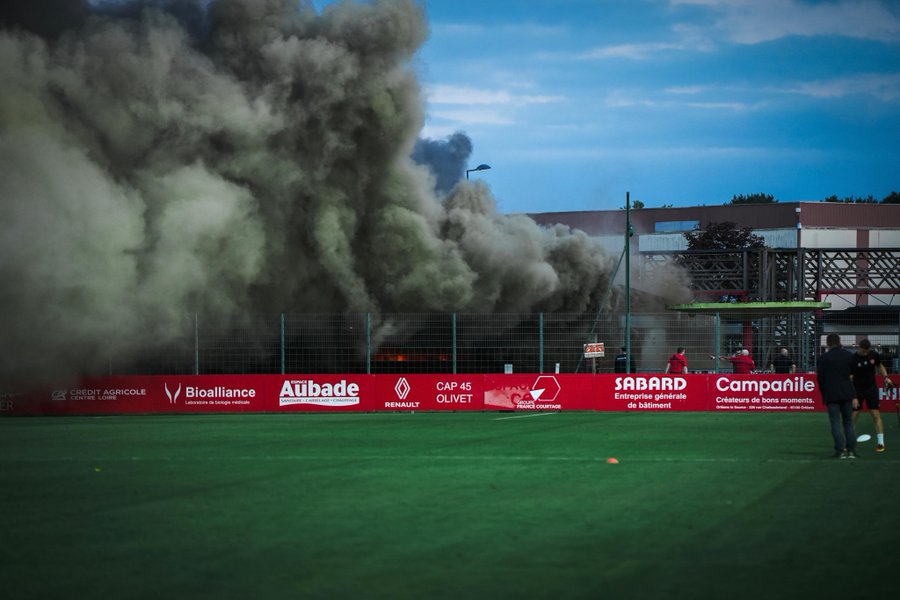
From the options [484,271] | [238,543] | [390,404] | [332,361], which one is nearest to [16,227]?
[332,361]

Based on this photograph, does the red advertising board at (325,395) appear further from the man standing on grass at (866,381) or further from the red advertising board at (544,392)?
the man standing on grass at (866,381)

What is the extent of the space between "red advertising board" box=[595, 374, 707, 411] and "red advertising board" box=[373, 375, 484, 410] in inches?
135

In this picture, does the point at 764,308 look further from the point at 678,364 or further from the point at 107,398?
the point at 107,398

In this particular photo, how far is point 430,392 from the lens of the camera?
103 feet

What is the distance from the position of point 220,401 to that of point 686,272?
3559 centimetres

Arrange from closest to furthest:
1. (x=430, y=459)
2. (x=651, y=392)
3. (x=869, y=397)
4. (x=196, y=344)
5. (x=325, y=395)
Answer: (x=430, y=459) → (x=869, y=397) → (x=651, y=392) → (x=325, y=395) → (x=196, y=344)

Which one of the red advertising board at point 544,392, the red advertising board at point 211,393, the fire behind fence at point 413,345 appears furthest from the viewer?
the fire behind fence at point 413,345

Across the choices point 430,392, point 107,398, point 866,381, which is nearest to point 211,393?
point 107,398

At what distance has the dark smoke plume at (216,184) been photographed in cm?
3634

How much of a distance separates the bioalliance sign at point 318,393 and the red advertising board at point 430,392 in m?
0.71

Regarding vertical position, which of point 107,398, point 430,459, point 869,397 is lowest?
point 430,459

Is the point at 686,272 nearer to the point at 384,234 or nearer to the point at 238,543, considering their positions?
the point at 384,234

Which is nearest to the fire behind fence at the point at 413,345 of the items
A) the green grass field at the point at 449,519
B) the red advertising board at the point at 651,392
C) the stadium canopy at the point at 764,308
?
the stadium canopy at the point at 764,308

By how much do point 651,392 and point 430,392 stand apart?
605 cm
